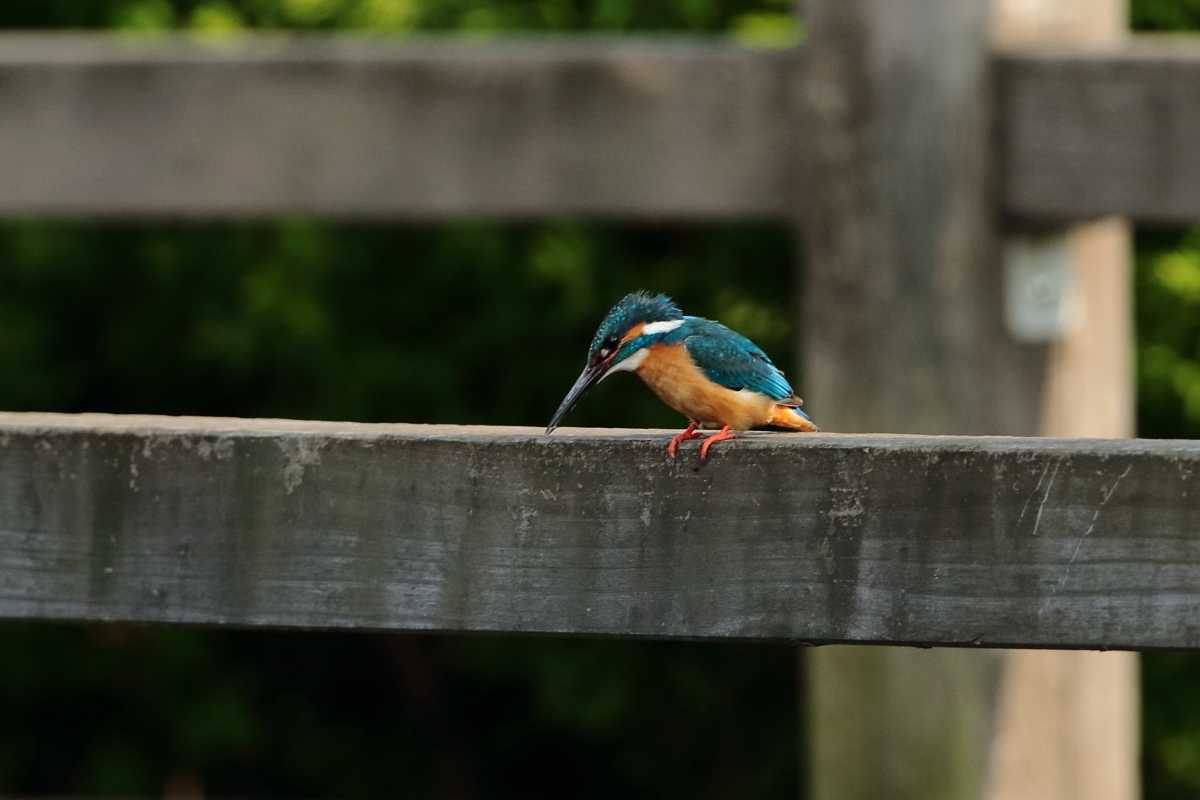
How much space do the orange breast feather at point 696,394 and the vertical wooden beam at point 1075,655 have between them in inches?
20.0

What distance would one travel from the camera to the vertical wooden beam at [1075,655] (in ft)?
7.01

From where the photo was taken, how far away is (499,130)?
2.37 m

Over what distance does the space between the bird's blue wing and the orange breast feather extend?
0.02 metres

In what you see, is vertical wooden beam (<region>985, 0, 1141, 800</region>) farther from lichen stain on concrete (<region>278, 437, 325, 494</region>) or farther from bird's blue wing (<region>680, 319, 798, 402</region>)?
lichen stain on concrete (<region>278, 437, 325, 494</region>)

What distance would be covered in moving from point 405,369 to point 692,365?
2.19 metres

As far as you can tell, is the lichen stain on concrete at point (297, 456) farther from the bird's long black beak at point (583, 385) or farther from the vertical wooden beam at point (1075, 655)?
the vertical wooden beam at point (1075, 655)

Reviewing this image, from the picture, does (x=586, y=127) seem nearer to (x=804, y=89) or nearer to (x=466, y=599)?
(x=804, y=89)

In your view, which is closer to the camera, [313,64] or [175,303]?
[313,64]

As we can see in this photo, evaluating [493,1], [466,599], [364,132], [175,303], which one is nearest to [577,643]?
[175,303]

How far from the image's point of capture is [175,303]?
4395 millimetres

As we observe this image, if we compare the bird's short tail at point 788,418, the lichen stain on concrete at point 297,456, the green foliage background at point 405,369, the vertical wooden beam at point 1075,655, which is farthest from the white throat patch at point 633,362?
the green foliage background at point 405,369

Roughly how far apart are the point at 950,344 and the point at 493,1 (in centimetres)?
223

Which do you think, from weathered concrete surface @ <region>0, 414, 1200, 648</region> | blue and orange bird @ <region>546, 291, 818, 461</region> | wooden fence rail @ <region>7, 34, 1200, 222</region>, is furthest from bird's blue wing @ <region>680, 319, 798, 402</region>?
weathered concrete surface @ <region>0, 414, 1200, 648</region>

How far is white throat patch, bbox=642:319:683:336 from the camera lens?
1.98 metres
